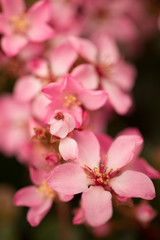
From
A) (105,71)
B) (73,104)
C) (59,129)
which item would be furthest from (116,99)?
(59,129)

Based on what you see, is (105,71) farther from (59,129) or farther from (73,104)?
(59,129)

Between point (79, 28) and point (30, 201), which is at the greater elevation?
point (79, 28)

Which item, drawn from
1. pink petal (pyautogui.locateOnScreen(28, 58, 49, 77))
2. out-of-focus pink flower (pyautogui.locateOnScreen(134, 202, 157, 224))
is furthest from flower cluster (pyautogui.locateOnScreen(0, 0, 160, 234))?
out-of-focus pink flower (pyautogui.locateOnScreen(134, 202, 157, 224))

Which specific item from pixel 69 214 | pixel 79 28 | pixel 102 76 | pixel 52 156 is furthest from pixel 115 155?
pixel 79 28

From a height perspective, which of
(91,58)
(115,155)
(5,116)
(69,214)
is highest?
(91,58)

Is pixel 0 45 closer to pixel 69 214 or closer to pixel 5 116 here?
pixel 5 116

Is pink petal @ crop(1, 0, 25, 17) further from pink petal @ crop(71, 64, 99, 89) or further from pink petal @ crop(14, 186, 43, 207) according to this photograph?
pink petal @ crop(14, 186, 43, 207)

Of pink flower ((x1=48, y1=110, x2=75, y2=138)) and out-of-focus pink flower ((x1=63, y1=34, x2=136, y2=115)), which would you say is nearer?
pink flower ((x1=48, y1=110, x2=75, y2=138))

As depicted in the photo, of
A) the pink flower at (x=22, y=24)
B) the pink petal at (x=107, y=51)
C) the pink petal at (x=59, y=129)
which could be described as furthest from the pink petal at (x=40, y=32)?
the pink petal at (x=59, y=129)
